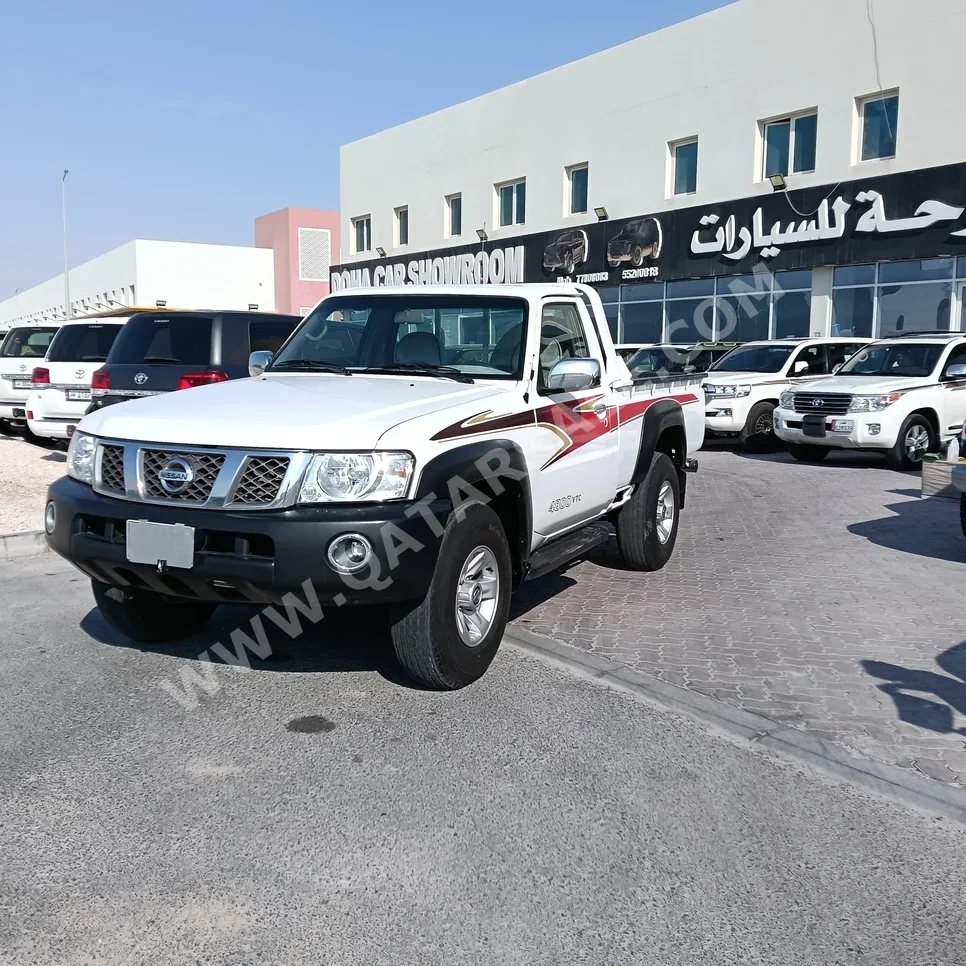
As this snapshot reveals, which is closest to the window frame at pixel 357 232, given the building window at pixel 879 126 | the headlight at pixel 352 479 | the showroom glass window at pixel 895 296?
the showroom glass window at pixel 895 296

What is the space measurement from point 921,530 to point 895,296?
13231mm

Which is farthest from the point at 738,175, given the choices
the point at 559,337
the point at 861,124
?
the point at 559,337

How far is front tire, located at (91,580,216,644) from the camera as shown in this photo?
5.17 m

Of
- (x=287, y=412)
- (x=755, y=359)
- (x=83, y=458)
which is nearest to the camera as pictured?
(x=287, y=412)

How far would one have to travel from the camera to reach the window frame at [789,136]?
2156cm

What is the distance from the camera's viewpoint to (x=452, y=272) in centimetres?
3172

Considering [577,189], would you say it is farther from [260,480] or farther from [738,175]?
[260,480]

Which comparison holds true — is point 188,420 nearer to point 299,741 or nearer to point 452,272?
point 299,741

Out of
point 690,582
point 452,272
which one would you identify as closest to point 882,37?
point 452,272

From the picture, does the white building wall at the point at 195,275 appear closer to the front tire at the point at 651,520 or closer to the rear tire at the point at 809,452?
the rear tire at the point at 809,452

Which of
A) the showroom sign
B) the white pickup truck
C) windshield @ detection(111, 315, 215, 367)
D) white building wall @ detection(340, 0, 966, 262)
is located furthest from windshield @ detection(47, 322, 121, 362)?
white building wall @ detection(340, 0, 966, 262)

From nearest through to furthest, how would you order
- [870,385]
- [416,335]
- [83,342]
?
1. [416,335]
2. [83,342]
3. [870,385]

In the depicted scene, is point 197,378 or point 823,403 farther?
point 823,403

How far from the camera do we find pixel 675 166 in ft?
81.4
